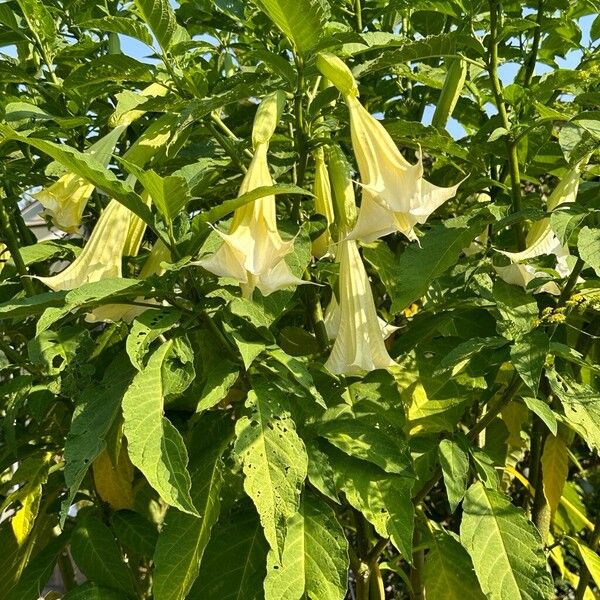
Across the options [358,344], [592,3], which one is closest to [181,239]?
[358,344]

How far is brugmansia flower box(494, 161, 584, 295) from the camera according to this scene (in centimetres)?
127

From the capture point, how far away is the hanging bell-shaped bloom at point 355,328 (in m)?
1.20

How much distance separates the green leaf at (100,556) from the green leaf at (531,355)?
80 centimetres

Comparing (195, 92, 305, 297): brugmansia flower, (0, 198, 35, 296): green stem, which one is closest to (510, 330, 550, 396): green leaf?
(195, 92, 305, 297): brugmansia flower

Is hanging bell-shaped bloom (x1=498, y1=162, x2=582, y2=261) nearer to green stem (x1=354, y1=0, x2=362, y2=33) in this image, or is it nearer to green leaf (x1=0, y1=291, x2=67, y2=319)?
green stem (x1=354, y1=0, x2=362, y2=33)

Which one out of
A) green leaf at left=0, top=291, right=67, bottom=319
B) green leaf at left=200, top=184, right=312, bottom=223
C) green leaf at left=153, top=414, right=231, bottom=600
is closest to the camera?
green leaf at left=200, top=184, right=312, bottom=223

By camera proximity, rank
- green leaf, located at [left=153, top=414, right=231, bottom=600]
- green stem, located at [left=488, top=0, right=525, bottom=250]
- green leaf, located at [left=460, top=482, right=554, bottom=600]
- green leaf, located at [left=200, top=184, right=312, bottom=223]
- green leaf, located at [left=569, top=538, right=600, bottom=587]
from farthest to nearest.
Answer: green leaf, located at [left=569, top=538, right=600, bottom=587] < green stem, located at [left=488, top=0, right=525, bottom=250] < green leaf, located at [left=460, top=482, right=554, bottom=600] < green leaf, located at [left=153, top=414, right=231, bottom=600] < green leaf, located at [left=200, top=184, right=312, bottom=223]

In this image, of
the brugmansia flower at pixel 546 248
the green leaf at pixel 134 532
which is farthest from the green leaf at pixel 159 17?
the green leaf at pixel 134 532

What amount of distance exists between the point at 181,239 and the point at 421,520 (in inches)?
30.1

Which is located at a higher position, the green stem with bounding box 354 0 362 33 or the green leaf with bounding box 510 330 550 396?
the green stem with bounding box 354 0 362 33

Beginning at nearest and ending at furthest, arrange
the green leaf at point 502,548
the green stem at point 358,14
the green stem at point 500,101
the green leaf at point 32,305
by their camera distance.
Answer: the green leaf at point 32,305 → the green leaf at point 502,548 → the green stem at point 500,101 → the green stem at point 358,14

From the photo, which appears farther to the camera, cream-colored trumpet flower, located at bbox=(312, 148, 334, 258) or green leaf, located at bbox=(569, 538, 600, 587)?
green leaf, located at bbox=(569, 538, 600, 587)

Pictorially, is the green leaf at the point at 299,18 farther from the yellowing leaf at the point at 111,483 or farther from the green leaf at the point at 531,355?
the yellowing leaf at the point at 111,483

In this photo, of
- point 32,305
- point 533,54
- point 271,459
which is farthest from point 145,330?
point 533,54
